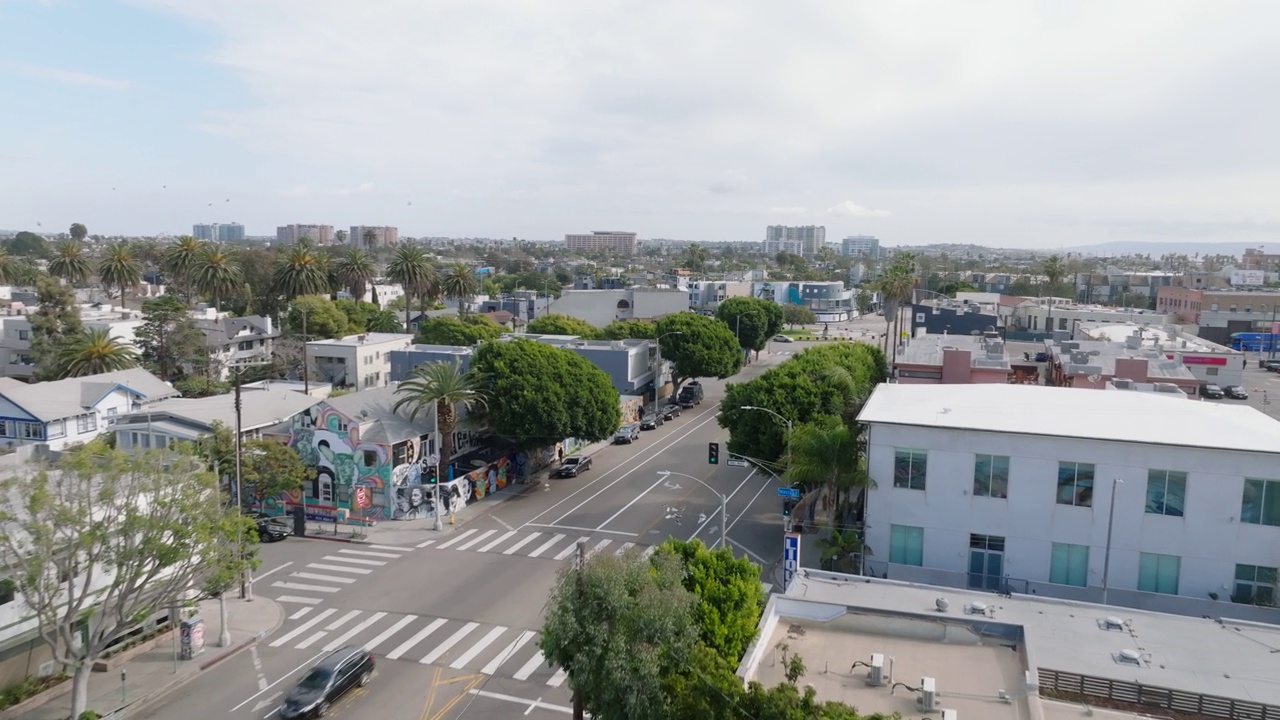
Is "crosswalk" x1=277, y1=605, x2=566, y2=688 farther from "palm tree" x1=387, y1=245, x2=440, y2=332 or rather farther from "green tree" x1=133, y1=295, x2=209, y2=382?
"palm tree" x1=387, y1=245, x2=440, y2=332

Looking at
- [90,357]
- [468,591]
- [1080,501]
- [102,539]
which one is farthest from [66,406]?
[1080,501]

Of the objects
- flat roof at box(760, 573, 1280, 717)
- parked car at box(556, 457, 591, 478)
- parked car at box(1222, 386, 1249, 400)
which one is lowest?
parked car at box(556, 457, 591, 478)

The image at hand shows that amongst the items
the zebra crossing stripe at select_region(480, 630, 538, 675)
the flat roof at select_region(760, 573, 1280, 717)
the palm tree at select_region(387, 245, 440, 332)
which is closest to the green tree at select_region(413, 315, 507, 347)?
the palm tree at select_region(387, 245, 440, 332)

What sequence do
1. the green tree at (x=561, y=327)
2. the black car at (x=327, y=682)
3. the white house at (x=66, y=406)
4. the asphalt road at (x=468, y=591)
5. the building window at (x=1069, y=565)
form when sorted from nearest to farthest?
the black car at (x=327, y=682), the asphalt road at (x=468, y=591), the building window at (x=1069, y=565), the white house at (x=66, y=406), the green tree at (x=561, y=327)

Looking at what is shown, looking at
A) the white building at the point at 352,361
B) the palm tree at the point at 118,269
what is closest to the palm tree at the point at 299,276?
the palm tree at the point at 118,269

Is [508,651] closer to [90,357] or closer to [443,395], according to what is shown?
[443,395]

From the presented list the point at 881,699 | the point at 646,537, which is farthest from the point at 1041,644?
the point at 646,537

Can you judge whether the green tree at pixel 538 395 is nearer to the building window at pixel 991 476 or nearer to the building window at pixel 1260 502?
the building window at pixel 991 476
